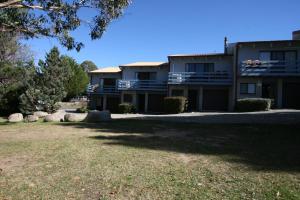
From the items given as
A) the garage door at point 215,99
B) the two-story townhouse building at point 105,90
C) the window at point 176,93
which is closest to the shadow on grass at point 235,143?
the garage door at point 215,99

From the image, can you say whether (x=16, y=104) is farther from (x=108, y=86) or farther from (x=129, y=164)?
(x=129, y=164)

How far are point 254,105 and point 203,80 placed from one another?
24.3 ft

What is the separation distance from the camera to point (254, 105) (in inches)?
1076

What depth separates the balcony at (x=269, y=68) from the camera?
2991 cm

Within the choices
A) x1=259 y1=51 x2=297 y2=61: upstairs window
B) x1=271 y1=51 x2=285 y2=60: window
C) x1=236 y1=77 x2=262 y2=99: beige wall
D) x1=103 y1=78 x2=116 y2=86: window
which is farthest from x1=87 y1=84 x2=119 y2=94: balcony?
x1=271 y1=51 x2=285 y2=60: window

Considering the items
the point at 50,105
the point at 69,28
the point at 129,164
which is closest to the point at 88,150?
the point at 129,164

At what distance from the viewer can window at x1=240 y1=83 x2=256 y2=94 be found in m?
31.8

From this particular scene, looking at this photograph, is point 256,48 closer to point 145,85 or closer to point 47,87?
point 145,85

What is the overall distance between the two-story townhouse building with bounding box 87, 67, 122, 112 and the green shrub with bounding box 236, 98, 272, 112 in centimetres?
1703

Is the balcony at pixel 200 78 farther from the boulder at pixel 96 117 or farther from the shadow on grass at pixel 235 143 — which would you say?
the shadow on grass at pixel 235 143

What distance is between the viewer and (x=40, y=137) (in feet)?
43.8

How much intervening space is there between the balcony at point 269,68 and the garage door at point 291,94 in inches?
73.8

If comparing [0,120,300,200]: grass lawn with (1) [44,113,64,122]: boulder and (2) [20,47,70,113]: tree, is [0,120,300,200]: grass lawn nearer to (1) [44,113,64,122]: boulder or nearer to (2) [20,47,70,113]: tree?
(1) [44,113,64,122]: boulder

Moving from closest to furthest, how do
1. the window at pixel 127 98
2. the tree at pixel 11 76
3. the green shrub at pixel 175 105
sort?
the tree at pixel 11 76 → the green shrub at pixel 175 105 → the window at pixel 127 98
